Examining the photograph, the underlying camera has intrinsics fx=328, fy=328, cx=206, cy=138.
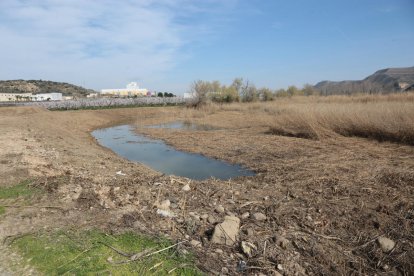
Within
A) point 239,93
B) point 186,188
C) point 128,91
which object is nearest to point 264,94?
point 239,93

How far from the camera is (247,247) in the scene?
4246 millimetres

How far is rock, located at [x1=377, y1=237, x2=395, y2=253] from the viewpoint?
4.54m

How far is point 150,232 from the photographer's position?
15.2ft

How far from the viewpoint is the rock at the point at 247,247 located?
4.16 metres

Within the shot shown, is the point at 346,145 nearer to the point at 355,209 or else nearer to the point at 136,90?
the point at 355,209

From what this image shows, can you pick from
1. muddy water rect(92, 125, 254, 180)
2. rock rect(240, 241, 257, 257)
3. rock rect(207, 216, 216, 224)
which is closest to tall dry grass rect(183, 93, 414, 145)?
muddy water rect(92, 125, 254, 180)

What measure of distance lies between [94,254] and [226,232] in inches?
68.1

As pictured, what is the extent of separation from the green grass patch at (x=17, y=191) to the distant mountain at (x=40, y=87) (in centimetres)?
10908

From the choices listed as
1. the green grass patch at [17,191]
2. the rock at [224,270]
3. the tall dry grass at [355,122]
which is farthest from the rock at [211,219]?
the tall dry grass at [355,122]

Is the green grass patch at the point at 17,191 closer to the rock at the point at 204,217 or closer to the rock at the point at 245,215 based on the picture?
the rock at the point at 204,217

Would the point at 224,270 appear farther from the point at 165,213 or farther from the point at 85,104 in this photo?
the point at 85,104

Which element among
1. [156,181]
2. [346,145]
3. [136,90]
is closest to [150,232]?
[156,181]

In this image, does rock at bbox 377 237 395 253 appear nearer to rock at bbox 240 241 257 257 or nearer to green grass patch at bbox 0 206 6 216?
rock at bbox 240 241 257 257

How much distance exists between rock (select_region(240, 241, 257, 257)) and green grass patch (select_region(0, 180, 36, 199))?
14.1 feet
